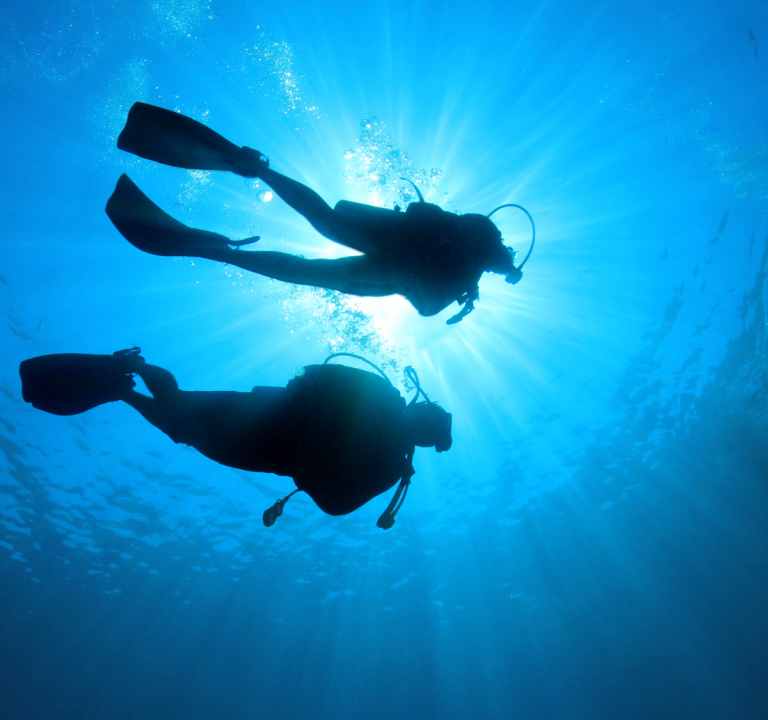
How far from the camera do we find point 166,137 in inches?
116

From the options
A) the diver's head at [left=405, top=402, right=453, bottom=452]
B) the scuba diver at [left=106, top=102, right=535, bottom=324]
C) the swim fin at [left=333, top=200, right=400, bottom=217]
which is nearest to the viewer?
the scuba diver at [left=106, top=102, right=535, bottom=324]

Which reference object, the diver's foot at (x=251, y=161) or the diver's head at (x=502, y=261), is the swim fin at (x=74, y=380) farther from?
the diver's head at (x=502, y=261)

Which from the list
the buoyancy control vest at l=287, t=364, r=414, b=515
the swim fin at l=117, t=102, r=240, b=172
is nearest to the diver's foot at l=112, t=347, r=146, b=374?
the buoyancy control vest at l=287, t=364, r=414, b=515

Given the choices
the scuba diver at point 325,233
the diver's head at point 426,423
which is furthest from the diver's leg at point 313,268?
the diver's head at point 426,423

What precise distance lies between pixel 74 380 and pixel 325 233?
7.07 feet

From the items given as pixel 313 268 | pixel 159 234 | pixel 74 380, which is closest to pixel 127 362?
pixel 74 380

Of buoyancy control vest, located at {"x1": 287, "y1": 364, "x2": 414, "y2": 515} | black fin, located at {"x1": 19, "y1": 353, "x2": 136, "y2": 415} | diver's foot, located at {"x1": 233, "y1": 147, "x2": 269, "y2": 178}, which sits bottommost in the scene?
buoyancy control vest, located at {"x1": 287, "y1": 364, "x2": 414, "y2": 515}

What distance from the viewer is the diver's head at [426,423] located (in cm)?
315

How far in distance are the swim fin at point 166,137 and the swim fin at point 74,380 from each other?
1.54m

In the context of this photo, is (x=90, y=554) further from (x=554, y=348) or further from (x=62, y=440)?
(x=554, y=348)

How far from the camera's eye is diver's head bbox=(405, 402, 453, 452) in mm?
3154

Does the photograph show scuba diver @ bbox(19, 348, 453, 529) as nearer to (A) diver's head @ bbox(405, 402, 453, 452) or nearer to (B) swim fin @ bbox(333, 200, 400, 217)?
(A) diver's head @ bbox(405, 402, 453, 452)

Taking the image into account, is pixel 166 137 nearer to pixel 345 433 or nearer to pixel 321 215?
pixel 321 215

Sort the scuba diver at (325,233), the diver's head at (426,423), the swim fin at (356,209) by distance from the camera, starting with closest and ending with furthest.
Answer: the scuba diver at (325,233)
the swim fin at (356,209)
the diver's head at (426,423)
